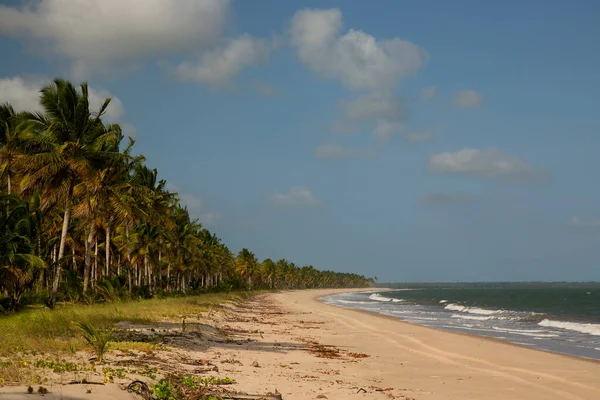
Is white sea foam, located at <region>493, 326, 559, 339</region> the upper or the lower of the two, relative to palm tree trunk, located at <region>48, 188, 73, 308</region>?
lower

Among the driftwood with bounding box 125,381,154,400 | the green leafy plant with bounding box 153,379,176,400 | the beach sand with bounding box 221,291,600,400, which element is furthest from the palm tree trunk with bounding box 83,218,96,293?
the driftwood with bounding box 125,381,154,400

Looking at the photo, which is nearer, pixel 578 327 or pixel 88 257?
pixel 88 257

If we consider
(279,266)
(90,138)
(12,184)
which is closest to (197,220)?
(12,184)

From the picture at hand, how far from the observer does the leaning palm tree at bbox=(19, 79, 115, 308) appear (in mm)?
24719

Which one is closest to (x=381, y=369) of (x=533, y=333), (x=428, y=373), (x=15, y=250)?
(x=428, y=373)

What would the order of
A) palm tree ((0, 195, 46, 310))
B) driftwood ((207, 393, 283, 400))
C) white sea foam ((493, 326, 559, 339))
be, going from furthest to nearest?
white sea foam ((493, 326, 559, 339)) → palm tree ((0, 195, 46, 310)) → driftwood ((207, 393, 283, 400))

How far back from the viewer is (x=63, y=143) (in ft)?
83.6

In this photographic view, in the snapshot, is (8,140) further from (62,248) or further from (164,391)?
(164,391)

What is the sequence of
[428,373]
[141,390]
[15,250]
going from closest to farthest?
[141,390] → [428,373] → [15,250]

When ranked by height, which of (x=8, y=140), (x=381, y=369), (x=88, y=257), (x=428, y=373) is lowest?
(x=428, y=373)

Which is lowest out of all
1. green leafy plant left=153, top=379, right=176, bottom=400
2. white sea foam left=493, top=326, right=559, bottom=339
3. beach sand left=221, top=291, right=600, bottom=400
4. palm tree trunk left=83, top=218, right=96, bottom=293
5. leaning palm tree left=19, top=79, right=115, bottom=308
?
white sea foam left=493, top=326, right=559, bottom=339

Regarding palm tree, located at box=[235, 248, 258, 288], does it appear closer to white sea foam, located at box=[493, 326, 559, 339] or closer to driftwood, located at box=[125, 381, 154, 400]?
white sea foam, located at box=[493, 326, 559, 339]

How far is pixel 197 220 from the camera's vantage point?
66500 mm

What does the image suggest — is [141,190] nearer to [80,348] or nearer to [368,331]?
[368,331]
